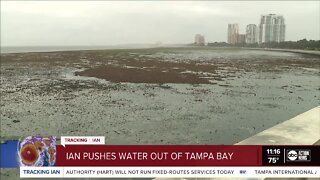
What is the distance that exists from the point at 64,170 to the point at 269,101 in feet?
53.3

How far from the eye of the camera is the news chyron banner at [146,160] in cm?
551

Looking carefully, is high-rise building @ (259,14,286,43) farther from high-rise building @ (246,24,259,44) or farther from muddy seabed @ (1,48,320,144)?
muddy seabed @ (1,48,320,144)

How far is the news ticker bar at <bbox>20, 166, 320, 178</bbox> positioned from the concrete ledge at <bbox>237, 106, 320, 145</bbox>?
3125 mm

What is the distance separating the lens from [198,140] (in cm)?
1185

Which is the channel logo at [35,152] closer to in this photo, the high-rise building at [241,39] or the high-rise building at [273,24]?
the high-rise building at [273,24]

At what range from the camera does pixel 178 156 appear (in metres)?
5.58

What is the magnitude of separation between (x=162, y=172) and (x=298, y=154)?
8.37ft

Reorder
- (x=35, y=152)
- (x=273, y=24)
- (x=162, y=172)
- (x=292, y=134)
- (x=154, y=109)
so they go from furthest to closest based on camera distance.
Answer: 1. (x=273, y=24)
2. (x=154, y=109)
3. (x=292, y=134)
4. (x=35, y=152)
5. (x=162, y=172)

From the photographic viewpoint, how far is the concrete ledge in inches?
355

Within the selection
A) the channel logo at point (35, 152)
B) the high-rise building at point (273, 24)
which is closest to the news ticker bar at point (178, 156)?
the channel logo at point (35, 152)

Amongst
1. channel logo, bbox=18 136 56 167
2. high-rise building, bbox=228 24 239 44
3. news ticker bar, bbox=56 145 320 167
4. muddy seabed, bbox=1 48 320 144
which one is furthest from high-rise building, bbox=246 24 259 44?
channel logo, bbox=18 136 56 167

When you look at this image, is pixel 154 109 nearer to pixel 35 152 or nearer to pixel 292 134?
pixel 292 134

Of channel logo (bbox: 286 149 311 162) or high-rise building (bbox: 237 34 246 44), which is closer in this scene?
channel logo (bbox: 286 149 311 162)

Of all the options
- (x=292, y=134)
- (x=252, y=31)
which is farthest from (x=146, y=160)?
(x=252, y=31)
